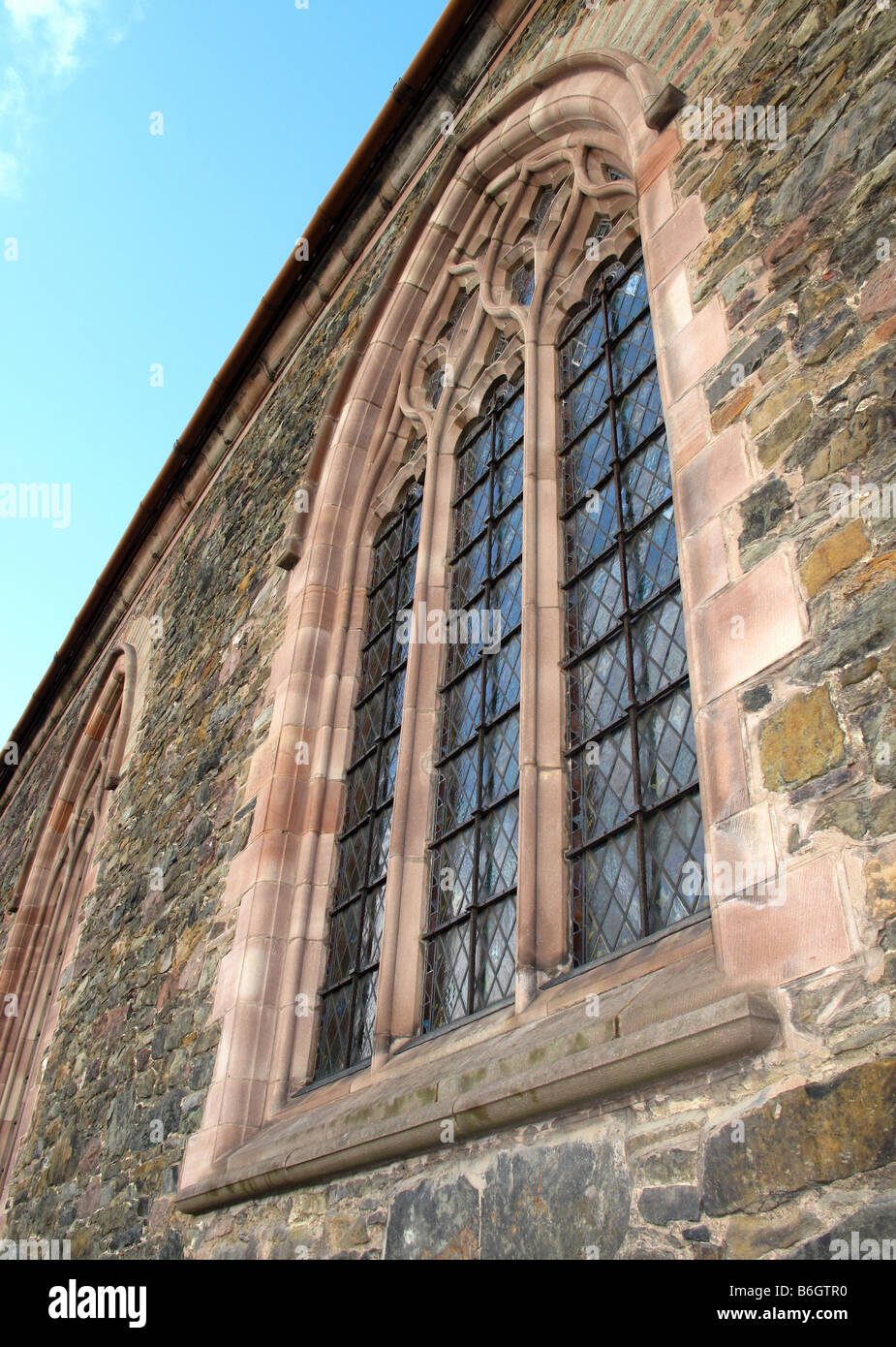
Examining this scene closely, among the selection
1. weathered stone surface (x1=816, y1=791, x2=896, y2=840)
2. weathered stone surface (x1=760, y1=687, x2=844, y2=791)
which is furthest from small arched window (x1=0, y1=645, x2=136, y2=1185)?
weathered stone surface (x1=816, y1=791, x2=896, y2=840)

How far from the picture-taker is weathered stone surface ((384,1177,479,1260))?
2.63m

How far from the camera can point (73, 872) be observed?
10.2m

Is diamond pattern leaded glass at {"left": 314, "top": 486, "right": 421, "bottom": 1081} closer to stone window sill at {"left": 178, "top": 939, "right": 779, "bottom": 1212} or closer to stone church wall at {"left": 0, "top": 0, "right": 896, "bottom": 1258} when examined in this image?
stone window sill at {"left": 178, "top": 939, "right": 779, "bottom": 1212}

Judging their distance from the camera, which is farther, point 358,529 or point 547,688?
point 358,529

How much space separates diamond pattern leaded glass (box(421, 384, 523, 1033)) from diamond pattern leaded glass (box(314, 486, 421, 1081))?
0.46 m

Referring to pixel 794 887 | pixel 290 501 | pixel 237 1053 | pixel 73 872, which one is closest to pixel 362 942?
pixel 237 1053

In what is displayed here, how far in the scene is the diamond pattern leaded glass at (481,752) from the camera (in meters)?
3.69

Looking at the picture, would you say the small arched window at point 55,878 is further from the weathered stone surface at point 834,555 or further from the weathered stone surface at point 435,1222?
the weathered stone surface at point 834,555

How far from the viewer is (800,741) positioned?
226 cm

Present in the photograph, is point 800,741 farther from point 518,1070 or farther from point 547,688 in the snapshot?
point 547,688

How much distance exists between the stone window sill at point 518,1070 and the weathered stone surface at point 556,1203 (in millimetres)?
102

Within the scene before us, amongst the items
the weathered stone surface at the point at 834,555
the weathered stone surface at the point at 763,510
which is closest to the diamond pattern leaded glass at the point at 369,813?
the weathered stone surface at the point at 763,510

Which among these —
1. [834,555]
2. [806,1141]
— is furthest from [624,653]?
[806,1141]

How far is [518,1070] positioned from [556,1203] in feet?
1.14
